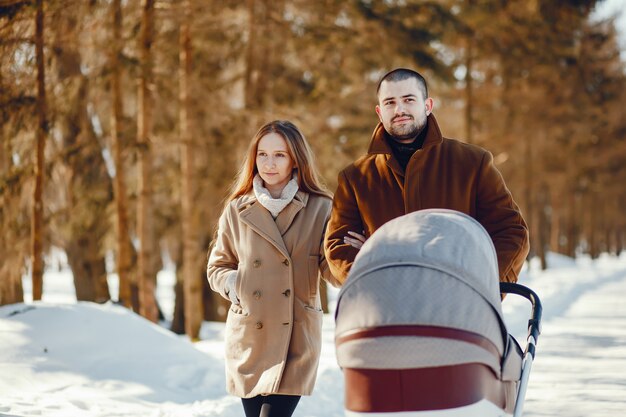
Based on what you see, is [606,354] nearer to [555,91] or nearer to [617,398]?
[617,398]

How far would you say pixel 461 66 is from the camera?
23234 mm

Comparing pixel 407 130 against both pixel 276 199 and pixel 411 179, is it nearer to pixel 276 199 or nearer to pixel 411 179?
pixel 411 179

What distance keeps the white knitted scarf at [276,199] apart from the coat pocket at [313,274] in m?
0.32

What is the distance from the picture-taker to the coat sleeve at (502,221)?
11.8 feet

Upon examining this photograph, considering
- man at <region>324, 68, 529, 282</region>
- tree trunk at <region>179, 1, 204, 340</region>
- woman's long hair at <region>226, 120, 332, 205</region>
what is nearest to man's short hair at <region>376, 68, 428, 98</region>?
man at <region>324, 68, 529, 282</region>

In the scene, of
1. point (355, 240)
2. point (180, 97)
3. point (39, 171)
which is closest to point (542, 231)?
point (180, 97)

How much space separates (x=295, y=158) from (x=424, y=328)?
161 cm

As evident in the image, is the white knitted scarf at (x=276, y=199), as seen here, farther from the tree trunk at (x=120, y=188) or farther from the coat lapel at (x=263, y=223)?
the tree trunk at (x=120, y=188)

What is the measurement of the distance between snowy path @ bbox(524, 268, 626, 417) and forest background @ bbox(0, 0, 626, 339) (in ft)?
11.9

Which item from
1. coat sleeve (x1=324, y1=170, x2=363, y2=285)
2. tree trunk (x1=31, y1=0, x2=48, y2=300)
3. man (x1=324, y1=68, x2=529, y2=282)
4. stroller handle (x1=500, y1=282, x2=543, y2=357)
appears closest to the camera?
stroller handle (x1=500, y1=282, x2=543, y2=357)

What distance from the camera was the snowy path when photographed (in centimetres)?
687

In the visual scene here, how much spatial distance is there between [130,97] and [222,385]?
9.52 m

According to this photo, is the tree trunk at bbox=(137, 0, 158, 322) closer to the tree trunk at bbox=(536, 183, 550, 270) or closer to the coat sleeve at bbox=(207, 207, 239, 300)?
the coat sleeve at bbox=(207, 207, 239, 300)

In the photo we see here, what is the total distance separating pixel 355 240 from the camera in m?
3.73
